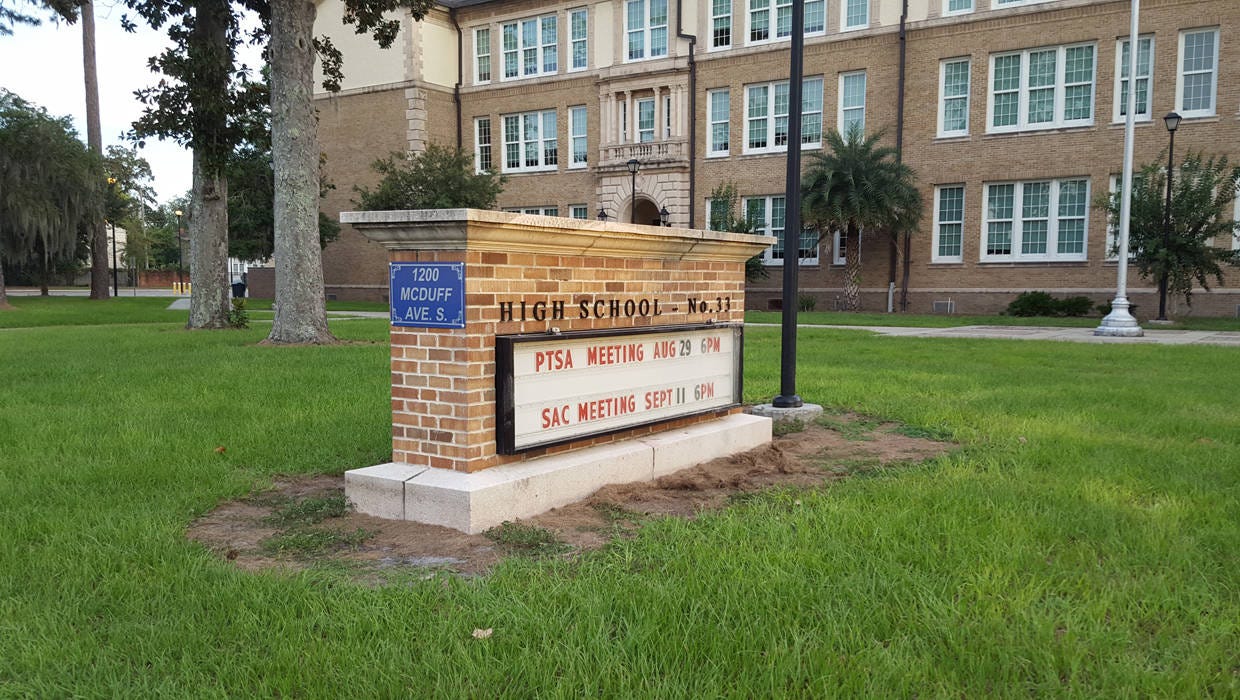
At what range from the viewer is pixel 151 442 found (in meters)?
5.95

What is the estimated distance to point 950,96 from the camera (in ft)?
88.5

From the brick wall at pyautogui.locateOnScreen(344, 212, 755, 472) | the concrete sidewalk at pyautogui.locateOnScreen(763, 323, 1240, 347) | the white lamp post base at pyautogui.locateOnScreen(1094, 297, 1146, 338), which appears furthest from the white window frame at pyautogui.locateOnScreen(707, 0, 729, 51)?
the brick wall at pyautogui.locateOnScreen(344, 212, 755, 472)

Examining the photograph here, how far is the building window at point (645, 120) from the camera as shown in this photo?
106ft

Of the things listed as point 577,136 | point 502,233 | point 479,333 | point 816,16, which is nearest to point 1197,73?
point 816,16

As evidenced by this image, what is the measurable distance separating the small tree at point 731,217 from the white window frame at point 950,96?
21.8 feet

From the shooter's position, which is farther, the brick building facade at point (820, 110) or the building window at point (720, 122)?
the building window at point (720, 122)

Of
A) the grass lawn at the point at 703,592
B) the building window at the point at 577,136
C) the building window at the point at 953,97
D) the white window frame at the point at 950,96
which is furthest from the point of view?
the building window at the point at 577,136

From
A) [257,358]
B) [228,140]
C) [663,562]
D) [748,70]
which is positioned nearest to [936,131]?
[748,70]

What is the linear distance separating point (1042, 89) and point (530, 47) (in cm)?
1888

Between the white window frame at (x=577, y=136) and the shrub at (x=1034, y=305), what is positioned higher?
the white window frame at (x=577, y=136)

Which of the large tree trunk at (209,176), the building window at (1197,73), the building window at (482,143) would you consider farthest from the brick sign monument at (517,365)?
the building window at (482,143)

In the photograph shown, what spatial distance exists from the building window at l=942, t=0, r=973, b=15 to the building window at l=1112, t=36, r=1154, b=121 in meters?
4.35

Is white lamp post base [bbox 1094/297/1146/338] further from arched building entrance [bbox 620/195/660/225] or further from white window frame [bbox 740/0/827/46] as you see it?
arched building entrance [bbox 620/195/660/225]

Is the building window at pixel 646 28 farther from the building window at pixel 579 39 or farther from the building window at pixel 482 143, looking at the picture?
the building window at pixel 482 143
